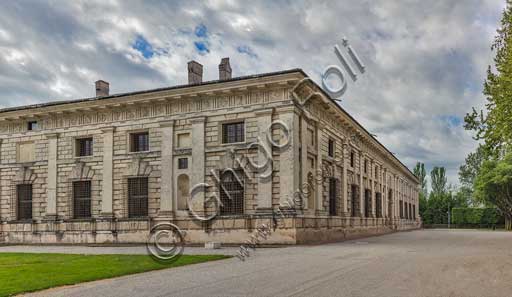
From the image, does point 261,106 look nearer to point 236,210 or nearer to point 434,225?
point 236,210

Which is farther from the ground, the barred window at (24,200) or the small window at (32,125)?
the small window at (32,125)

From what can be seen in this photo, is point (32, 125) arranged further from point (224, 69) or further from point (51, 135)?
point (224, 69)

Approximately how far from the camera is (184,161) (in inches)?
1051

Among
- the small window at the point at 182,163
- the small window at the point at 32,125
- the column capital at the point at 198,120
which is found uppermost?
the small window at the point at 32,125

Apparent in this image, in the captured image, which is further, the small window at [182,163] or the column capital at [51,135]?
the column capital at [51,135]

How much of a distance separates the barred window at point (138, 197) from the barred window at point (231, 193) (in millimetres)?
4726

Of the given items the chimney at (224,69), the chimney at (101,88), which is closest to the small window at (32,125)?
the chimney at (101,88)

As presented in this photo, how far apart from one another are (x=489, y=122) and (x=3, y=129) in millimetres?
27717

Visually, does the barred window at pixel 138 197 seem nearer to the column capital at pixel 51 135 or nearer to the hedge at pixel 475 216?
the column capital at pixel 51 135

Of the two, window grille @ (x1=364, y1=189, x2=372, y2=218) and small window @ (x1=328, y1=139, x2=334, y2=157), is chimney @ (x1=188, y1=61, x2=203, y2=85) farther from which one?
window grille @ (x1=364, y1=189, x2=372, y2=218)

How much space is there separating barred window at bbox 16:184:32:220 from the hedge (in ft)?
196

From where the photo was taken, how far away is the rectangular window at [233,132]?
84.6 ft

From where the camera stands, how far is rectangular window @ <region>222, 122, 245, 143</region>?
2580 cm

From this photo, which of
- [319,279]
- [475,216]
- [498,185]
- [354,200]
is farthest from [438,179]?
[319,279]
